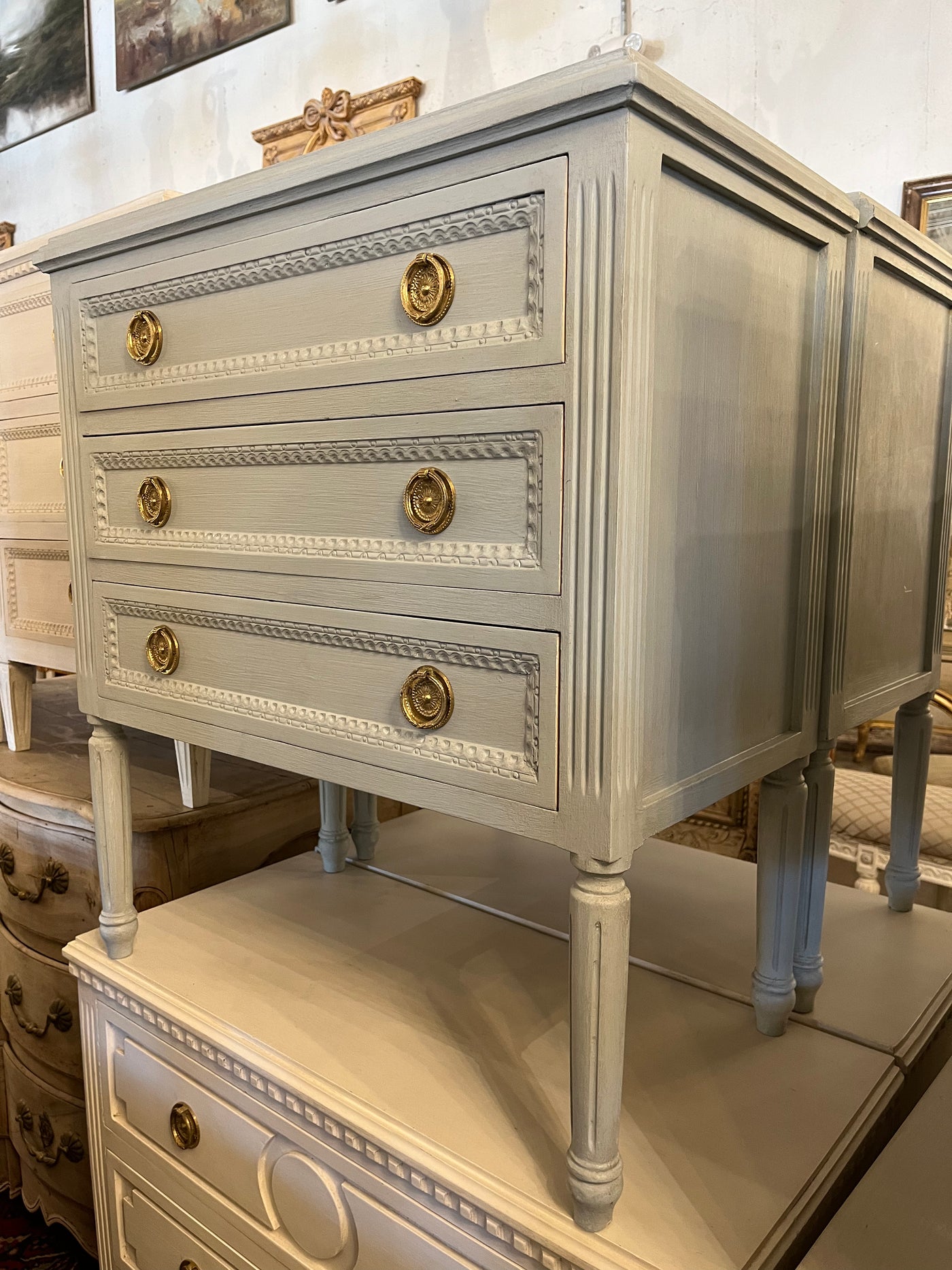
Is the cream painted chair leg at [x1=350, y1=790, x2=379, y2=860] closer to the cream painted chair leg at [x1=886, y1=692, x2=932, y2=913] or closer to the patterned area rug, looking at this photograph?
the cream painted chair leg at [x1=886, y1=692, x2=932, y2=913]

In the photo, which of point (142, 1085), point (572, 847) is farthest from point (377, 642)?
point (142, 1085)

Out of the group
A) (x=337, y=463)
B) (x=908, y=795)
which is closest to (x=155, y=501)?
(x=337, y=463)

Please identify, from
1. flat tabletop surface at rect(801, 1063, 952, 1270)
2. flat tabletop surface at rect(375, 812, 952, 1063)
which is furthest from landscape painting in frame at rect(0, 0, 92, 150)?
flat tabletop surface at rect(801, 1063, 952, 1270)

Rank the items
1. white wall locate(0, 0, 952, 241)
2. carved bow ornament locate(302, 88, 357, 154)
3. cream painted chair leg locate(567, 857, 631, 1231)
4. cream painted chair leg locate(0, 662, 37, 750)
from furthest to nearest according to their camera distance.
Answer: carved bow ornament locate(302, 88, 357, 154) < white wall locate(0, 0, 952, 241) < cream painted chair leg locate(0, 662, 37, 750) < cream painted chair leg locate(567, 857, 631, 1231)

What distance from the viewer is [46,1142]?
186cm

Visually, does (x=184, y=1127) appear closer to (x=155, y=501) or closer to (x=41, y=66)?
(x=155, y=501)

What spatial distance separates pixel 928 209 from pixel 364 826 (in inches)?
77.7

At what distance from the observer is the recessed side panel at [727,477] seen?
809mm

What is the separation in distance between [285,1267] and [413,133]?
1.27 m

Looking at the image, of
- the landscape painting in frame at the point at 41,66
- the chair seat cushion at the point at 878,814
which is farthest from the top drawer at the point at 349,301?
the landscape painting in frame at the point at 41,66

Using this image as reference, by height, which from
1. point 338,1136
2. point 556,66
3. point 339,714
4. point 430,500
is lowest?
point 338,1136

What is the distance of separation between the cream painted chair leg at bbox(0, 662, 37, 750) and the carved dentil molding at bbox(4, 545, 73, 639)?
0.29 ft

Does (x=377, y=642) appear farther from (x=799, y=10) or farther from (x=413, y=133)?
(x=799, y=10)

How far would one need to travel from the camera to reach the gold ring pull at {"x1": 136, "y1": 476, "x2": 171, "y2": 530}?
120 cm
